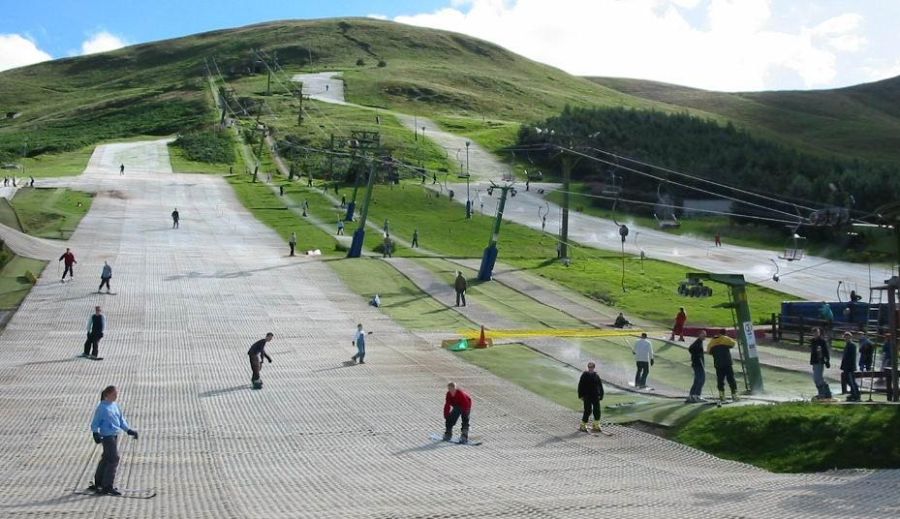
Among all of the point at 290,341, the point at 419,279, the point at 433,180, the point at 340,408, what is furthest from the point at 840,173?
the point at 340,408

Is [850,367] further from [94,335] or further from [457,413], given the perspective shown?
[94,335]

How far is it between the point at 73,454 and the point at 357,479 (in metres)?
5.19

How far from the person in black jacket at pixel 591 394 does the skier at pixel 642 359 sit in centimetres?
462

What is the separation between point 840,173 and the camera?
89375mm

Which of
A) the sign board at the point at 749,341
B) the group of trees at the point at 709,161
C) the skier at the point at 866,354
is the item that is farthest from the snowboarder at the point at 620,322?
the group of trees at the point at 709,161

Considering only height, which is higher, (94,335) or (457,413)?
(457,413)

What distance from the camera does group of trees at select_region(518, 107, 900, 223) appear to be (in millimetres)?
80688

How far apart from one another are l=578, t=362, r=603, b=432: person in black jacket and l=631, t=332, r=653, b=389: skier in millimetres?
4618

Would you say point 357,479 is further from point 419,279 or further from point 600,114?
point 600,114

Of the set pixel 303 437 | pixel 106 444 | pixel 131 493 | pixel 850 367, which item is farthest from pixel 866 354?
pixel 106 444

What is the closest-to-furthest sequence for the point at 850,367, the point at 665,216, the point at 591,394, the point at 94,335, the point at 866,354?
1. the point at 591,394
2. the point at 850,367
3. the point at 866,354
4. the point at 94,335
5. the point at 665,216

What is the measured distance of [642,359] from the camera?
25.2 meters

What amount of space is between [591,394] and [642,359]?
16.5 ft

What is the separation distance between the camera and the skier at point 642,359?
985 inches
